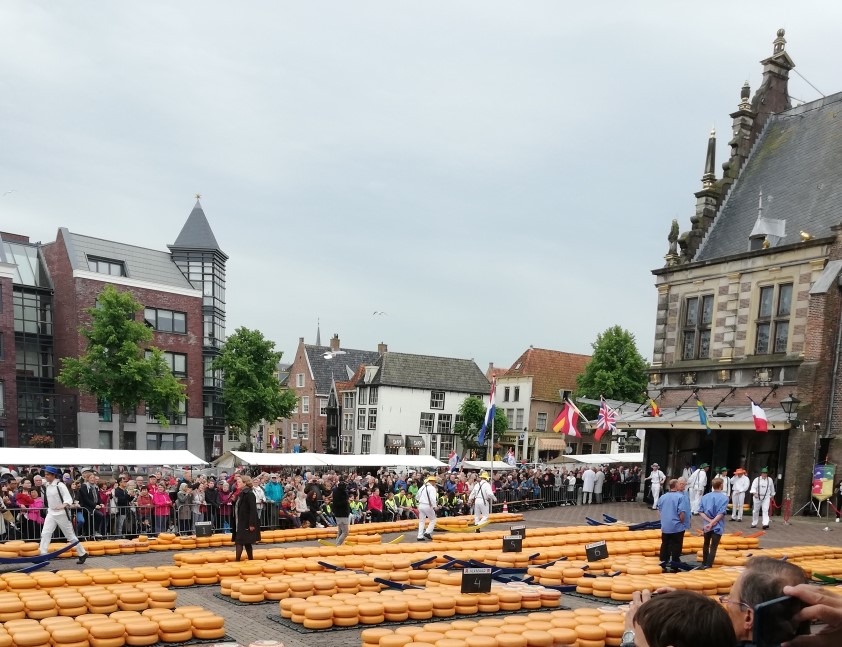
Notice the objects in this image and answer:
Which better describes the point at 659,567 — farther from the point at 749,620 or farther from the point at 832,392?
the point at 832,392

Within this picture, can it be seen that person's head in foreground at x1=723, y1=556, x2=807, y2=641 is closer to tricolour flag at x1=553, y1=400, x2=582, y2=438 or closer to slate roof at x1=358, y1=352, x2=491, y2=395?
tricolour flag at x1=553, y1=400, x2=582, y2=438

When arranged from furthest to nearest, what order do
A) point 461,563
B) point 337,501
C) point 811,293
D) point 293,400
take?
point 293,400
point 811,293
point 337,501
point 461,563

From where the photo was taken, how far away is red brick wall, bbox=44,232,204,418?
5206cm

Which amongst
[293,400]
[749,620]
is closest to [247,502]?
[749,620]

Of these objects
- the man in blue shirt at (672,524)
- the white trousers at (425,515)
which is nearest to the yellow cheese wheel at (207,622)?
the man in blue shirt at (672,524)

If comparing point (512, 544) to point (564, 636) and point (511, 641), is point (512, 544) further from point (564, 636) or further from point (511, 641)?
point (511, 641)

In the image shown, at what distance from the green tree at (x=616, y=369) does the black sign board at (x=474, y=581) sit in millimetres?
52703

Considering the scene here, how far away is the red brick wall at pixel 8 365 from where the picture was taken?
4794 cm

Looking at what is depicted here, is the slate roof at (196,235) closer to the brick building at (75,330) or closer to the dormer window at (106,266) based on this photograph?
the brick building at (75,330)

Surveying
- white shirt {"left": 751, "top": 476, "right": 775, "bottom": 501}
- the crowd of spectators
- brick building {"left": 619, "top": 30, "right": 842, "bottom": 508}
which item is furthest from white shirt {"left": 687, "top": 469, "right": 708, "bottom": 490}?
the crowd of spectators

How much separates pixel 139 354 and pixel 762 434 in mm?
32809

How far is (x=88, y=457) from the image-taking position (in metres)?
28.1

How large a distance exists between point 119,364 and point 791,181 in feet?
115

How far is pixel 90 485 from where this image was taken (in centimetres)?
2239
